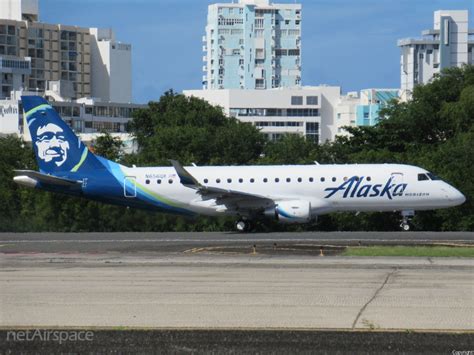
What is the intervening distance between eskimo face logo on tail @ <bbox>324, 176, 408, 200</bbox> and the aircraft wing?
316 cm

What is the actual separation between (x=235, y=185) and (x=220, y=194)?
1.75 m

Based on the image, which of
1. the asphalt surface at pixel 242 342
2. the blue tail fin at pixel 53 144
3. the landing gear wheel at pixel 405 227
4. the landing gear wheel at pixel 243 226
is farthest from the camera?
the blue tail fin at pixel 53 144

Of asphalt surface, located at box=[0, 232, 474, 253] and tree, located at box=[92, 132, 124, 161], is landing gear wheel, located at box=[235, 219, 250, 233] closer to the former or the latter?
asphalt surface, located at box=[0, 232, 474, 253]

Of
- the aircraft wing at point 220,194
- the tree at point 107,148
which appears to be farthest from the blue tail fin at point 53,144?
the tree at point 107,148

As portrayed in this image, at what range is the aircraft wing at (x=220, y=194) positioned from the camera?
155 ft

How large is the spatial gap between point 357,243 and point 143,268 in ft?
36.2

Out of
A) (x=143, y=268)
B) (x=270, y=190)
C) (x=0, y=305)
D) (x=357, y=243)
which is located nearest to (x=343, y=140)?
(x=270, y=190)

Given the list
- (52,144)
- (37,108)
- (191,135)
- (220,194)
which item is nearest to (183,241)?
(220,194)

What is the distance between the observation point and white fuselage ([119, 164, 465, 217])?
4762 cm

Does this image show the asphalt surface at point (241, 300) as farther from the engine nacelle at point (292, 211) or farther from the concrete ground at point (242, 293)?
the engine nacelle at point (292, 211)

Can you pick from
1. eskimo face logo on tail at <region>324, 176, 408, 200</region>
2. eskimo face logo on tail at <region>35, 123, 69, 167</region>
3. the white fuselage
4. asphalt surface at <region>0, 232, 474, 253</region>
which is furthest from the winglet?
eskimo face logo on tail at <region>35, 123, 69, 167</region>

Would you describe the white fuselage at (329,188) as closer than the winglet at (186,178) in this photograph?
No

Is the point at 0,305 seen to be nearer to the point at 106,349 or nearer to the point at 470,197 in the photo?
the point at 106,349

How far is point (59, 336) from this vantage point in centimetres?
1881
